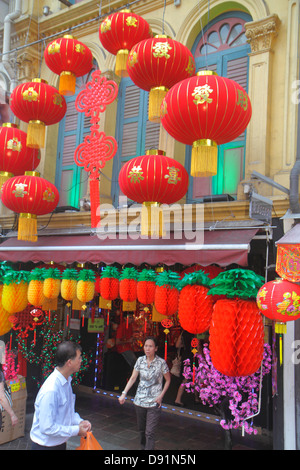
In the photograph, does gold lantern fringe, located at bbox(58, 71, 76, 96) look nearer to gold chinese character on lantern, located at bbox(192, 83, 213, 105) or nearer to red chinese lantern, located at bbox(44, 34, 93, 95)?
red chinese lantern, located at bbox(44, 34, 93, 95)

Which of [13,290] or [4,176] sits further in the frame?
[4,176]

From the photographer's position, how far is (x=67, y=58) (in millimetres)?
7078

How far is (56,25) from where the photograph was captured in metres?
9.88

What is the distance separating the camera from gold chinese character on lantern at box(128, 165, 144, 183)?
18.5 ft

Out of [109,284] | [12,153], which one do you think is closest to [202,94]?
[109,284]

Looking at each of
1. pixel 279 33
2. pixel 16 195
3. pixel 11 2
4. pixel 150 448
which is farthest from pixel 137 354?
pixel 11 2

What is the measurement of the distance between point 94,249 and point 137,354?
3974mm

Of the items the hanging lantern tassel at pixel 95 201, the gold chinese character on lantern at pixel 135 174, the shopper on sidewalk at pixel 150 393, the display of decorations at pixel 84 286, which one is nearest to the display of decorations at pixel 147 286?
the shopper on sidewalk at pixel 150 393

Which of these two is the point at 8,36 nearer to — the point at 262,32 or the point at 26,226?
the point at 26,226

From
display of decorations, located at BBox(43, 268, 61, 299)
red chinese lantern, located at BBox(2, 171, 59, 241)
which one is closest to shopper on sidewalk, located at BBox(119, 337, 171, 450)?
display of decorations, located at BBox(43, 268, 61, 299)

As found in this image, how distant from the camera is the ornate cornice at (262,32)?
687cm

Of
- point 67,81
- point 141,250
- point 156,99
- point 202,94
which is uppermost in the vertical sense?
point 67,81

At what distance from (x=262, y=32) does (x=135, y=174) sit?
141 inches

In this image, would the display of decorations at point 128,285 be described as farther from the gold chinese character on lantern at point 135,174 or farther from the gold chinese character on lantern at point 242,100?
the gold chinese character on lantern at point 242,100
